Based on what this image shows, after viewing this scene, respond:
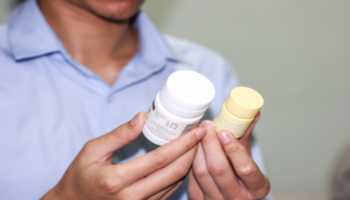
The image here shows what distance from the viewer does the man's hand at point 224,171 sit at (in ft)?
1.69

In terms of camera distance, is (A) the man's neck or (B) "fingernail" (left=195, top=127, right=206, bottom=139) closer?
(B) "fingernail" (left=195, top=127, right=206, bottom=139)

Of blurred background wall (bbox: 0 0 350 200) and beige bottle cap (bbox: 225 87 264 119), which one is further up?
beige bottle cap (bbox: 225 87 264 119)

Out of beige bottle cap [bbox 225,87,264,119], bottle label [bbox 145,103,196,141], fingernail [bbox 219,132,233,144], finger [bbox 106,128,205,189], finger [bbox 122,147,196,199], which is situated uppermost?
beige bottle cap [bbox 225,87,264,119]

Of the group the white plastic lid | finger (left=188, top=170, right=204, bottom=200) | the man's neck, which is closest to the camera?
the white plastic lid

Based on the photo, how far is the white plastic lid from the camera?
0.47 m

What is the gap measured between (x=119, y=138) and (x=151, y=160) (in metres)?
0.04

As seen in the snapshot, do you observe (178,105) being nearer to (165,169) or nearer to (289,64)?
(165,169)

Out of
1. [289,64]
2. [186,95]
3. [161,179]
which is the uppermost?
[186,95]

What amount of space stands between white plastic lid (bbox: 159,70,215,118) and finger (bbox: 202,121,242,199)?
0.04 metres

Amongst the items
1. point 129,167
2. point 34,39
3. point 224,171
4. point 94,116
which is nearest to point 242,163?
point 224,171

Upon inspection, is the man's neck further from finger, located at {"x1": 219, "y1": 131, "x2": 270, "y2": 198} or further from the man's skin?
finger, located at {"x1": 219, "y1": 131, "x2": 270, "y2": 198}

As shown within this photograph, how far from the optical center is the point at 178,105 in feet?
1.53

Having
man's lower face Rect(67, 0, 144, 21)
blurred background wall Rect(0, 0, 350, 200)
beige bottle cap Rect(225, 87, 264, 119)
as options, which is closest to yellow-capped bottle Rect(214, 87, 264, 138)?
beige bottle cap Rect(225, 87, 264, 119)

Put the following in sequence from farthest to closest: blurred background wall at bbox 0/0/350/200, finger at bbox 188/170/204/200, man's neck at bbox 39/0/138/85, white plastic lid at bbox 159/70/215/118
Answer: blurred background wall at bbox 0/0/350/200 < man's neck at bbox 39/0/138/85 < finger at bbox 188/170/204/200 < white plastic lid at bbox 159/70/215/118
